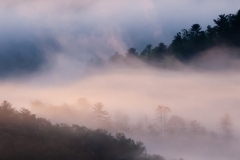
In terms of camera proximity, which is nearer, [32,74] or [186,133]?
[186,133]

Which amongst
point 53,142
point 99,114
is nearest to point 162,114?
point 99,114

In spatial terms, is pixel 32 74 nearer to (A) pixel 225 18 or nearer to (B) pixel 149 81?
(B) pixel 149 81

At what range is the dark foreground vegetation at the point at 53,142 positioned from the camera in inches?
510

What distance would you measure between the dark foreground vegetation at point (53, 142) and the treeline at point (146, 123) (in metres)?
4.24

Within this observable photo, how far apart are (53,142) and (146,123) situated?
32.2ft

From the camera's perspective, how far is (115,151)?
14438mm

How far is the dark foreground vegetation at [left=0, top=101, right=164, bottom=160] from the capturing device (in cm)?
1296

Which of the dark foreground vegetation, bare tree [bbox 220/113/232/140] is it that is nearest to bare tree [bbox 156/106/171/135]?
bare tree [bbox 220/113/232/140]

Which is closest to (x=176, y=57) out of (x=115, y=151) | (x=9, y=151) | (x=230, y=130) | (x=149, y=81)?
(x=149, y=81)

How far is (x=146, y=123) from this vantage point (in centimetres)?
2328

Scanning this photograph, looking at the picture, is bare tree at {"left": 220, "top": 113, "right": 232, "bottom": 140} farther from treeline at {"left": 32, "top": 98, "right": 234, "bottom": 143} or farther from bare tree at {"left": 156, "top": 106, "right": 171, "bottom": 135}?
bare tree at {"left": 156, "top": 106, "right": 171, "bottom": 135}

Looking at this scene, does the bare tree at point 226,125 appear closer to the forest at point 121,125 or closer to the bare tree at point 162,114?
the forest at point 121,125

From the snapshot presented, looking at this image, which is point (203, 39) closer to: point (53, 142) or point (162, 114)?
point (162, 114)

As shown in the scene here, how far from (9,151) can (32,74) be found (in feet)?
93.1
